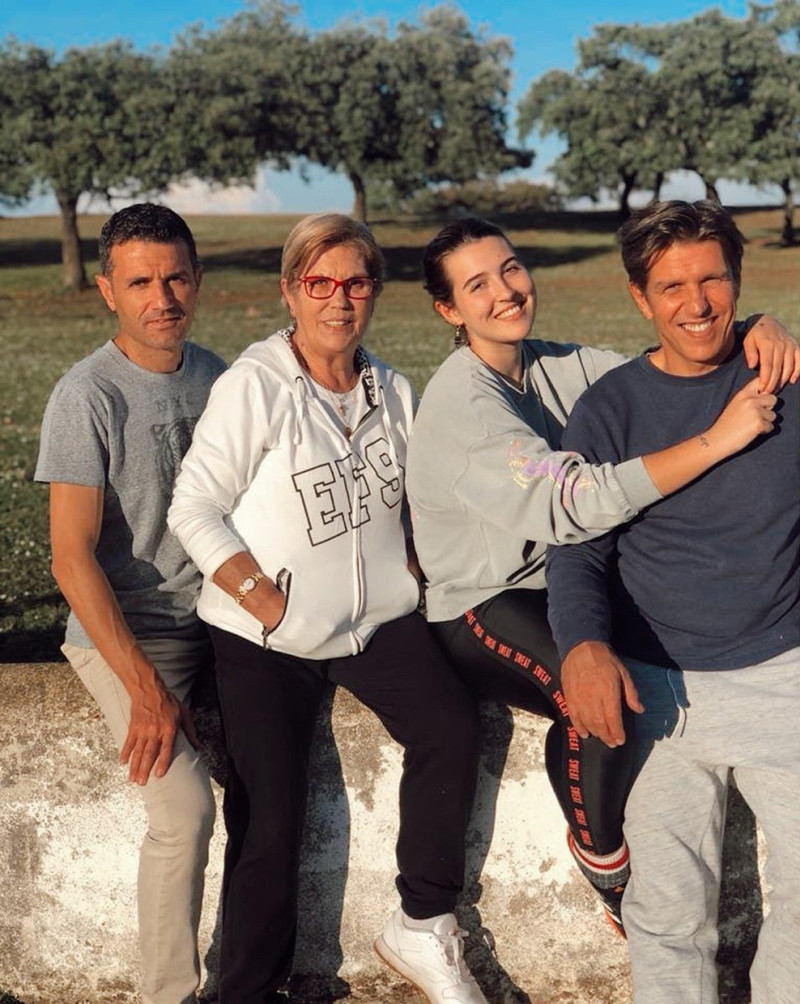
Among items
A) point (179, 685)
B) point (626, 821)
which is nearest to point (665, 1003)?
point (626, 821)

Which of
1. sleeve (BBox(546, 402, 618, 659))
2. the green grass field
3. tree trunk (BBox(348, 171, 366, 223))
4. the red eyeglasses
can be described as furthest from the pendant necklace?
tree trunk (BBox(348, 171, 366, 223))

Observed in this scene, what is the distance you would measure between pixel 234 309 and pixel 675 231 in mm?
32459

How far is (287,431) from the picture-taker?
12.1 ft

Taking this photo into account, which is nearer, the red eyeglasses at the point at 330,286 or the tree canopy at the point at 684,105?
the red eyeglasses at the point at 330,286

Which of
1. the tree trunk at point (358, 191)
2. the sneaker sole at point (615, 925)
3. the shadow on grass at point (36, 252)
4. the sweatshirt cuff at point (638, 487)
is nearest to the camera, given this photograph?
the sweatshirt cuff at point (638, 487)

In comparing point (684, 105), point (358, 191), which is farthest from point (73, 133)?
point (684, 105)

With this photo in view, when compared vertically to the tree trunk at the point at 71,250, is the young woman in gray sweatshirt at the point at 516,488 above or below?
below

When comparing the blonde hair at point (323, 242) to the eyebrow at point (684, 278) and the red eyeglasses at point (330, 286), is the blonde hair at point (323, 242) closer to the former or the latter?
the red eyeglasses at point (330, 286)

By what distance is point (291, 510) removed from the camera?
3.66m

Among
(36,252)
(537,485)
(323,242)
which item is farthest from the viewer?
(36,252)

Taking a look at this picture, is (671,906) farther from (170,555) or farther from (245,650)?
(170,555)

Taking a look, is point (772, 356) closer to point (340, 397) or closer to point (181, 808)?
point (340, 397)

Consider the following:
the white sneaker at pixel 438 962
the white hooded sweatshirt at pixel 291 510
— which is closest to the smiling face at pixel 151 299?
the white hooded sweatshirt at pixel 291 510

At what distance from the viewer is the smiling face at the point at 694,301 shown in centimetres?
362
